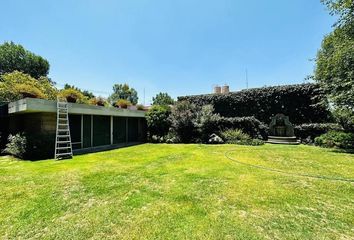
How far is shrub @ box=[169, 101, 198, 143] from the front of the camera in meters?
13.2

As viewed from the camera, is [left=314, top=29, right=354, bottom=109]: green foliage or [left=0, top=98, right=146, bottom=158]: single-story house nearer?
[left=0, top=98, right=146, bottom=158]: single-story house

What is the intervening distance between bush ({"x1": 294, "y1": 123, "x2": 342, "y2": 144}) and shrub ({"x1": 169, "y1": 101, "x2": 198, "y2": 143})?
6634 mm

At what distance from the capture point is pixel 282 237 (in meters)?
2.27

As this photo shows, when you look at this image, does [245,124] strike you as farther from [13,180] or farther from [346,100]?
[13,180]

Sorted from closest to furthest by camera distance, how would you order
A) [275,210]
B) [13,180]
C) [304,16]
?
[275,210], [13,180], [304,16]

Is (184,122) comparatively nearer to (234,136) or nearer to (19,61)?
(234,136)

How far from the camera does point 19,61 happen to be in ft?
89.8

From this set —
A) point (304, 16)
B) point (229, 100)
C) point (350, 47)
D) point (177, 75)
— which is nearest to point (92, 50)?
point (177, 75)

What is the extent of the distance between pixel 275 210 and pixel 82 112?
8.95m

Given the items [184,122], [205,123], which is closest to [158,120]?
[184,122]

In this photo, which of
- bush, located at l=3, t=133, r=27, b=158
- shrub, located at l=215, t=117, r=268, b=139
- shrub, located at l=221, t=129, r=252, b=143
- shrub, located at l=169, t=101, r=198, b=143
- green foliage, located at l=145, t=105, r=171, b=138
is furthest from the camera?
green foliage, located at l=145, t=105, r=171, b=138

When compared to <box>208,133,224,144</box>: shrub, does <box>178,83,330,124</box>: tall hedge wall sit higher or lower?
higher

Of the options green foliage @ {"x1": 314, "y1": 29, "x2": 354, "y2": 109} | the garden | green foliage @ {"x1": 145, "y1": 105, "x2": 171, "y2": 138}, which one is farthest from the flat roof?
green foliage @ {"x1": 314, "y1": 29, "x2": 354, "y2": 109}

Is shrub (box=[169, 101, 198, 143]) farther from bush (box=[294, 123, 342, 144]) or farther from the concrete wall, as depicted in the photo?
bush (box=[294, 123, 342, 144])
